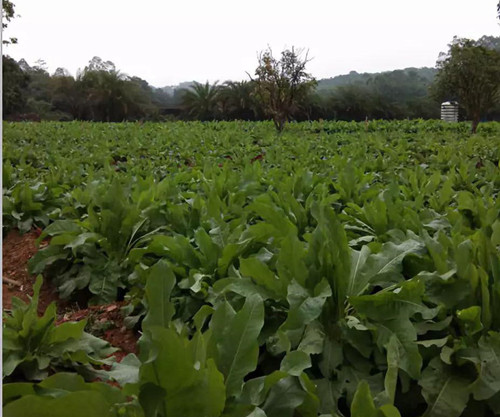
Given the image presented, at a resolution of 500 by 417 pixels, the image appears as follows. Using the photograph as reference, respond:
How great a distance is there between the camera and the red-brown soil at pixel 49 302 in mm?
2434

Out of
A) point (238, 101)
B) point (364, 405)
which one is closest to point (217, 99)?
point (238, 101)

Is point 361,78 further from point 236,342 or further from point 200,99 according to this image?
point 236,342

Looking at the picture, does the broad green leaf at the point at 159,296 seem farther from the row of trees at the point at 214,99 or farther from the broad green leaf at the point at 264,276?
the row of trees at the point at 214,99

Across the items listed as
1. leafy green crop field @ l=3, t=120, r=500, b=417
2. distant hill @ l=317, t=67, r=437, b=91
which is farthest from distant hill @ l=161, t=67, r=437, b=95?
leafy green crop field @ l=3, t=120, r=500, b=417

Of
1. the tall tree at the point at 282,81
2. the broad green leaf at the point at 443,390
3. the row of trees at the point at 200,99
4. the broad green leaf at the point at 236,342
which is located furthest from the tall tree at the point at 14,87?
the broad green leaf at the point at 443,390

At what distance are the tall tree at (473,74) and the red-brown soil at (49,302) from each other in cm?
1502

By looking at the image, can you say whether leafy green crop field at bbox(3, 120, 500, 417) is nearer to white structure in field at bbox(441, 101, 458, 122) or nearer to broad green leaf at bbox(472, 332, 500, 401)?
broad green leaf at bbox(472, 332, 500, 401)

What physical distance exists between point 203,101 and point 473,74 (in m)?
31.9

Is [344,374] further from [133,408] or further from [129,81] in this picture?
[129,81]

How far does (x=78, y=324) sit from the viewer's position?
5.40ft

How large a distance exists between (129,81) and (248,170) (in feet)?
152

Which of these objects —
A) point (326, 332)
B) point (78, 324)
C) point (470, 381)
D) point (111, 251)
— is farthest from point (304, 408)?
point (111, 251)

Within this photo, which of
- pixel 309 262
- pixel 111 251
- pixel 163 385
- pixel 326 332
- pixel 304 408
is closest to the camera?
pixel 163 385

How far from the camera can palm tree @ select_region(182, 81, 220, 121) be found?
4431cm
